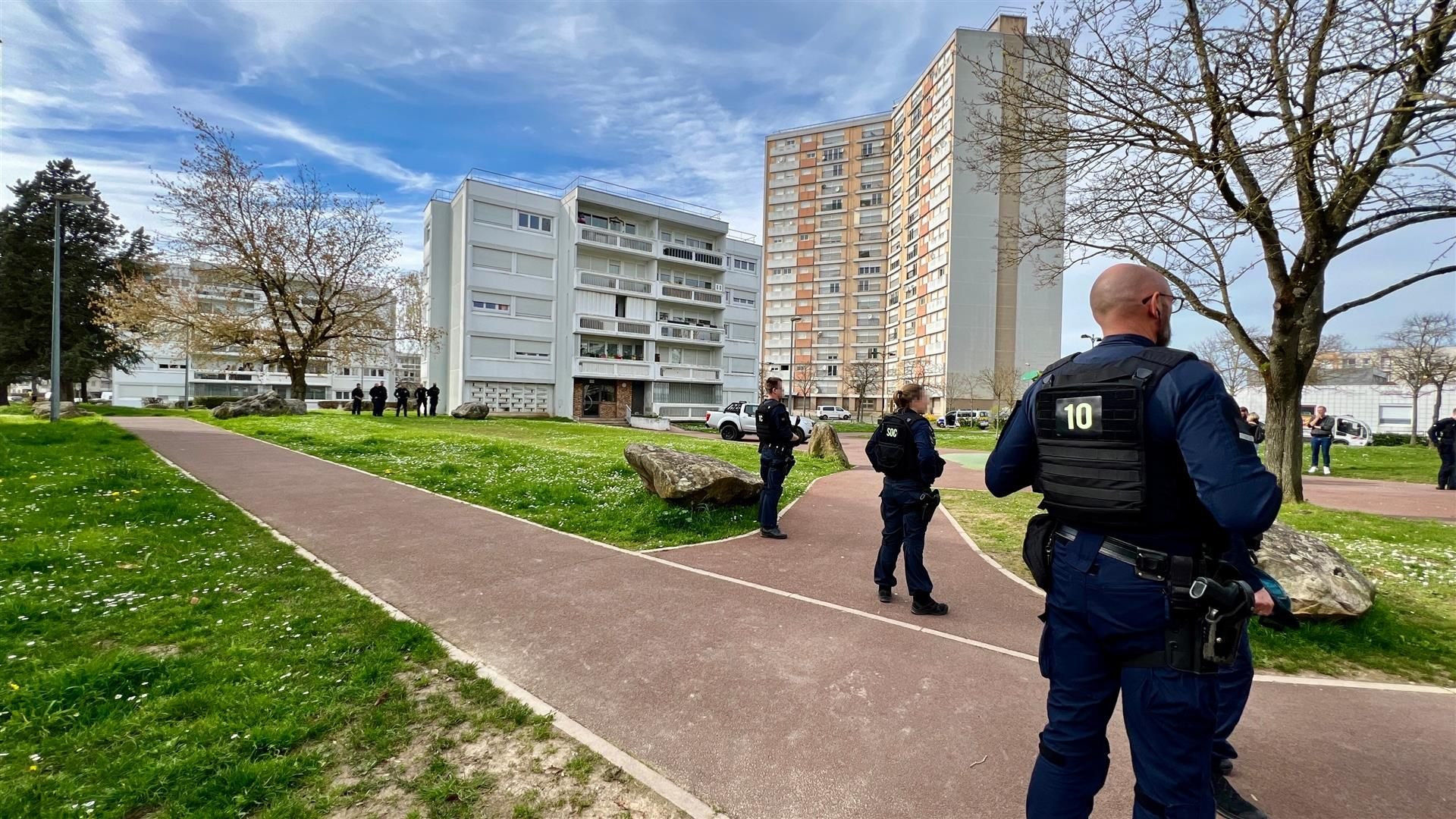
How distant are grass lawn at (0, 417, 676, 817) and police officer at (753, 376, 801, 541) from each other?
14.0ft

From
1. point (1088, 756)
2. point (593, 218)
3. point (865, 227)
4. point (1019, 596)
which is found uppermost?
point (865, 227)

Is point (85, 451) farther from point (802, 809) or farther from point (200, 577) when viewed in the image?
point (802, 809)

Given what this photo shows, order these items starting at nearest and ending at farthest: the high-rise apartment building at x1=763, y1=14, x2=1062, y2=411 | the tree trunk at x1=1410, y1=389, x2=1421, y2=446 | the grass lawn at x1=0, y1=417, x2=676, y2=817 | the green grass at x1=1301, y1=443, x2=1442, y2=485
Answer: the grass lawn at x1=0, y1=417, x2=676, y2=817 < the green grass at x1=1301, y1=443, x2=1442, y2=485 < the tree trunk at x1=1410, y1=389, x2=1421, y2=446 < the high-rise apartment building at x1=763, y1=14, x2=1062, y2=411

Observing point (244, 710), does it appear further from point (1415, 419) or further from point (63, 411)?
point (1415, 419)

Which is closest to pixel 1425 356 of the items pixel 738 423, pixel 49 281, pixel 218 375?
pixel 738 423

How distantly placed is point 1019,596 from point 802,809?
3764 mm

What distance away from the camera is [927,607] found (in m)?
4.86

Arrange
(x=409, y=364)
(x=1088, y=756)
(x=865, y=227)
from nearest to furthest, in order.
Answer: (x=1088, y=756), (x=409, y=364), (x=865, y=227)

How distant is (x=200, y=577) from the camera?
506 centimetres

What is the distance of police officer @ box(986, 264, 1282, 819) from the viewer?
185cm

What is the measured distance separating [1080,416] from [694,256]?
44.6 metres

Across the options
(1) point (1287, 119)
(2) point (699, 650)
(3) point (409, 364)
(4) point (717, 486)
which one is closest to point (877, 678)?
(2) point (699, 650)

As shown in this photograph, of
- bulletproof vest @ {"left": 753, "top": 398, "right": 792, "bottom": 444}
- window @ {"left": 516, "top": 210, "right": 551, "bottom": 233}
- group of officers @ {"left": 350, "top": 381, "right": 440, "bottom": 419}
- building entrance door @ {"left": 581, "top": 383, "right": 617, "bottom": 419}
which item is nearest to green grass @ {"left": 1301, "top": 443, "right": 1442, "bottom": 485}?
bulletproof vest @ {"left": 753, "top": 398, "right": 792, "bottom": 444}

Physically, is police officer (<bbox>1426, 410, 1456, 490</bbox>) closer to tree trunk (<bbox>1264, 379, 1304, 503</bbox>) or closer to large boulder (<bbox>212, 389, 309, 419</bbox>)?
tree trunk (<bbox>1264, 379, 1304, 503</bbox>)
